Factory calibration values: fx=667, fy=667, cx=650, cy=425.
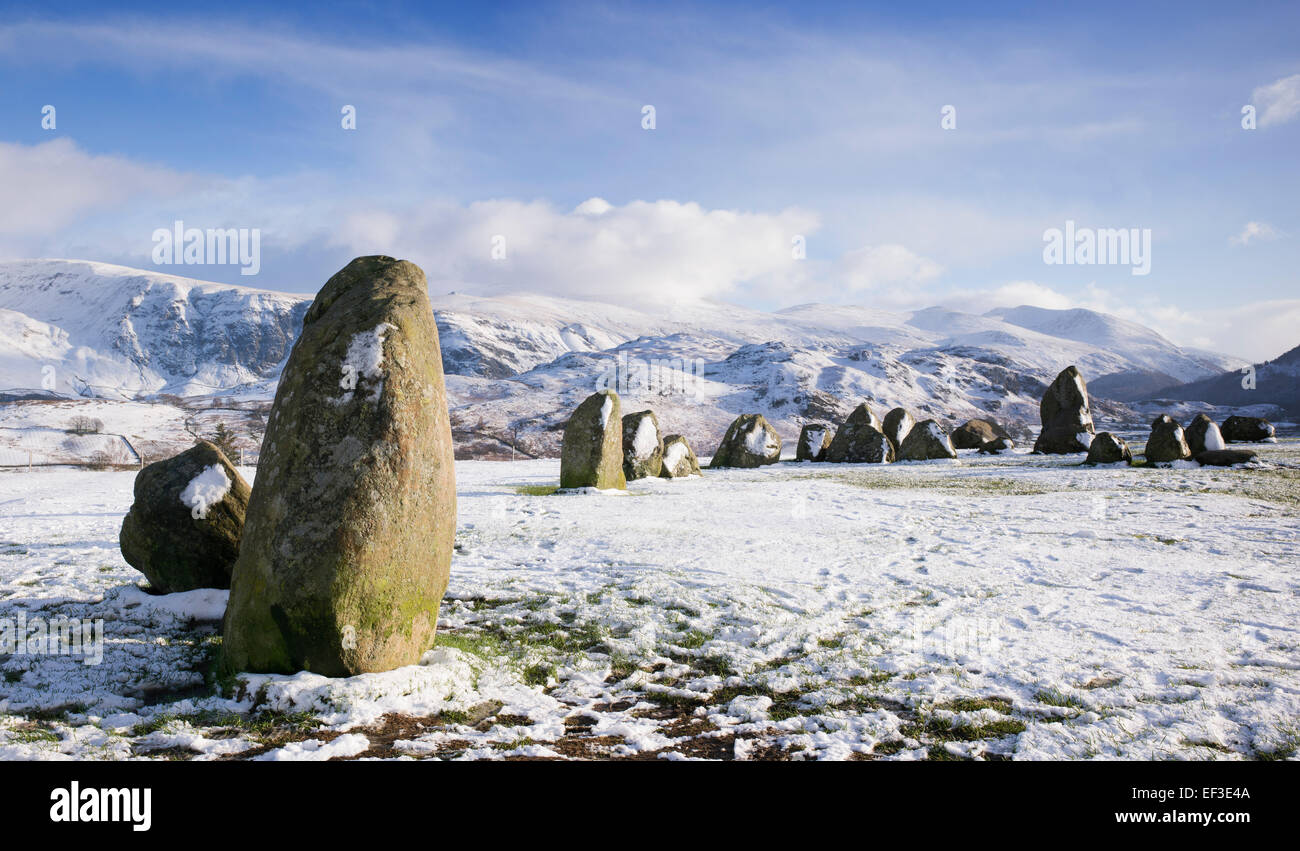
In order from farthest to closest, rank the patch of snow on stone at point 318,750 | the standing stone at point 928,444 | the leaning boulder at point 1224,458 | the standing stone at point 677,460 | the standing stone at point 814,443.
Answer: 1. the standing stone at point 814,443
2. the standing stone at point 928,444
3. the standing stone at point 677,460
4. the leaning boulder at point 1224,458
5. the patch of snow on stone at point 318,750

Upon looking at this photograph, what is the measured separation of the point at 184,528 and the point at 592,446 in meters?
11.3

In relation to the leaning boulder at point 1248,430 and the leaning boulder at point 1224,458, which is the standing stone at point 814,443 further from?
the leaning boulder at point 1248,430

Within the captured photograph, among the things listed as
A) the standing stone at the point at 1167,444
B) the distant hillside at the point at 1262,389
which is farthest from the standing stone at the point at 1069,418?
the distant hillside at the point at 1262,389

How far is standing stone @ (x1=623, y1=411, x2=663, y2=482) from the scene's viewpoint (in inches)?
885

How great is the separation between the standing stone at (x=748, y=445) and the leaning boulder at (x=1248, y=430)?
22636mm

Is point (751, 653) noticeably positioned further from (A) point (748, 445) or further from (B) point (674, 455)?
(A) point (748, 445)

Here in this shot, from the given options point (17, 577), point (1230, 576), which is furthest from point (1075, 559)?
point (17, 577)

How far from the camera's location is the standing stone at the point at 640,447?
22469mm

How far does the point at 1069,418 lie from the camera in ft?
94.3

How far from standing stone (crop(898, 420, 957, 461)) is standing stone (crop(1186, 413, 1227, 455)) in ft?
28.4

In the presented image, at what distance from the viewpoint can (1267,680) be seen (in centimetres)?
505

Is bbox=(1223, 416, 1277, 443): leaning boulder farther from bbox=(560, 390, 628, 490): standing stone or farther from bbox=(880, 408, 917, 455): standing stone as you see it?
bbox=(560, 390, 628, 490): standing stone
